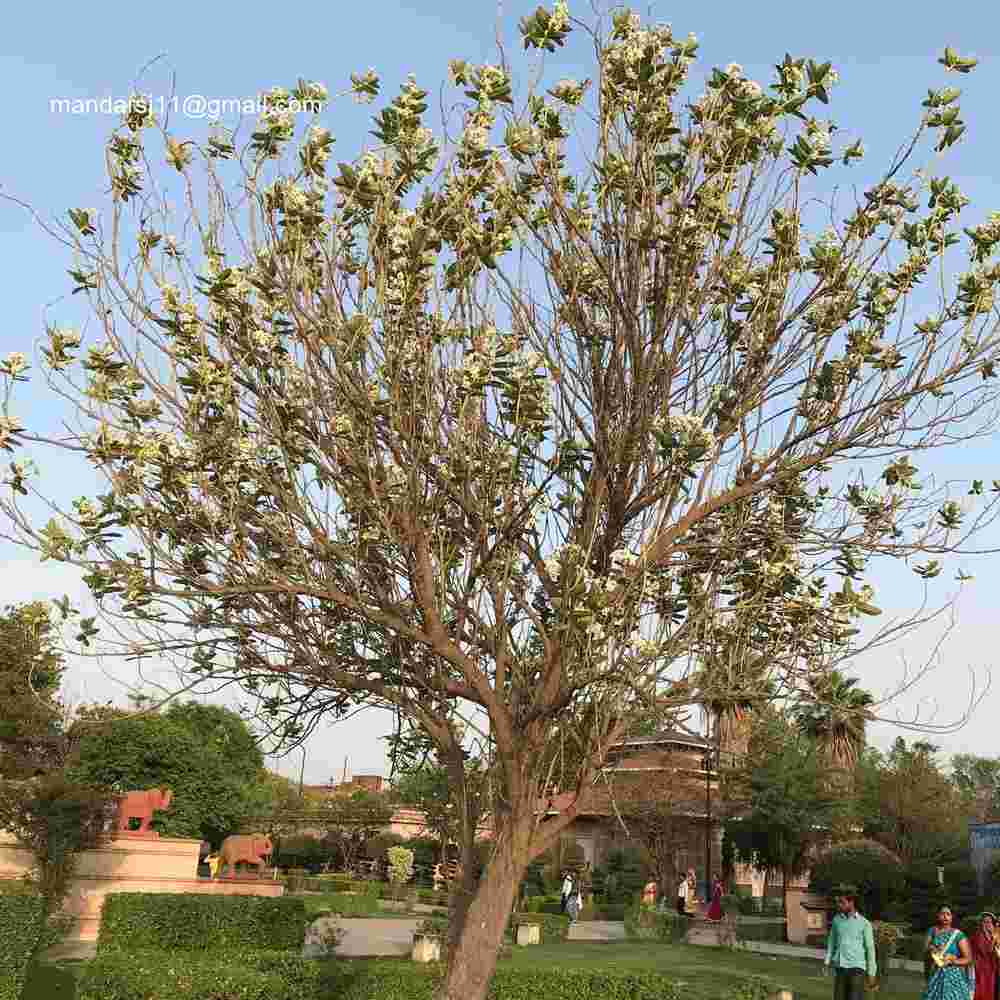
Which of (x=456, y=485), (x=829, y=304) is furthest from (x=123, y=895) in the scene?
(x=829, y=304)

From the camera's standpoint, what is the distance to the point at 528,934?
2909 cm

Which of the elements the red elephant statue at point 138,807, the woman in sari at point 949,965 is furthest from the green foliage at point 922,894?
the woman in sari at point 949,965

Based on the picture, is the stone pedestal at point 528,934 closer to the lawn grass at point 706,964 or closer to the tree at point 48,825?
the lawn grass at point 706,964

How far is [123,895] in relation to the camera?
2142cm

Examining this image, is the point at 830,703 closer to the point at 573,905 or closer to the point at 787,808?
the point at 573,905

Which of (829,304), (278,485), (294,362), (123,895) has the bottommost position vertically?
(123,895)

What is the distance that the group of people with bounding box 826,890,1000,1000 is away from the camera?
490 inches

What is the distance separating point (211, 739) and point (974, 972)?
41952mm

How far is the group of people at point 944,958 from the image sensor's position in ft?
40.8

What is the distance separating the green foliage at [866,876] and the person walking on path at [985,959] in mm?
24569

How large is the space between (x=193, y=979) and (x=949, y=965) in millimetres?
8425

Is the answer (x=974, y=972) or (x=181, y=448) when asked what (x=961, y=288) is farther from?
(x=974, y=972)

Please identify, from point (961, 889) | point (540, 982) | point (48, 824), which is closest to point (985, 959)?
point (540, 982)


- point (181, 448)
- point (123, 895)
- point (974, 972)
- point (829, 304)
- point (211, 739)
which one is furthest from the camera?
point (211, 739)
